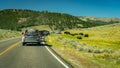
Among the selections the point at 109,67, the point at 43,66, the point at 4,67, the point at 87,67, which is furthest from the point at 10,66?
the point at 109,67

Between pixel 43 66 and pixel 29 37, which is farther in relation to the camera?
pixel 29 37

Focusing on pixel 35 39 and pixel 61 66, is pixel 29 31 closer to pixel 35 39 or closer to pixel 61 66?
pixel 35 39

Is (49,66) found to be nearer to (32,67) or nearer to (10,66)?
(32,67)

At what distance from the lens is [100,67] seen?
13.6 meters

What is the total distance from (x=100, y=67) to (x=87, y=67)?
64 centimetres

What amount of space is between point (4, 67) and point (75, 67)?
3.47 metres

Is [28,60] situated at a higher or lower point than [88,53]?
higher

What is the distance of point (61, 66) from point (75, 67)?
77 centimetres

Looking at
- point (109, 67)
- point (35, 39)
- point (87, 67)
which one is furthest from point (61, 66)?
point (35, 39)

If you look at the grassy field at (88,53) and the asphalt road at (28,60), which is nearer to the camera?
the asphalt road at (28,60)

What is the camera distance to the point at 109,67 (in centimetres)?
1359

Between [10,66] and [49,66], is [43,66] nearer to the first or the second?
[49,66]

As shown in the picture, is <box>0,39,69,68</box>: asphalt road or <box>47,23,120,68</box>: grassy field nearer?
<box>0,39,69,68</box>: asphalt road

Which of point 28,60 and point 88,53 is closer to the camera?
point 28,60
